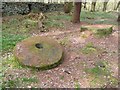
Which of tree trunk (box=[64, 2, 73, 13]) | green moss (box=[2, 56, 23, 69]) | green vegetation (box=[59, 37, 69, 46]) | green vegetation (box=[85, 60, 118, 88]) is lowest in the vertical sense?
green vegetation (box=[85, 60, 118, 88])

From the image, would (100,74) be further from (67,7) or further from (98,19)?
(67,7)

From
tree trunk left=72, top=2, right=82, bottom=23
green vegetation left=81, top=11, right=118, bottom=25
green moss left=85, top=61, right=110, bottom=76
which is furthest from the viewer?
green vegetation left=81, top=11, right=118, bottom=25

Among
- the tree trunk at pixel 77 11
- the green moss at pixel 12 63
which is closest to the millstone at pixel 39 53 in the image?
the green moss at pixel 12 63

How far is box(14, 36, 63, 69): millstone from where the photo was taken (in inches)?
307

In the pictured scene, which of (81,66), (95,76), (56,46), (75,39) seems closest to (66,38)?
(75,39)

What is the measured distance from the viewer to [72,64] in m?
8.14

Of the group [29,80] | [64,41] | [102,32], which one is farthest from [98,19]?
[29,80]

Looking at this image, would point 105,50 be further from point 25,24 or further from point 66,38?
point 25,24

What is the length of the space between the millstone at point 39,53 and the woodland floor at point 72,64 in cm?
23

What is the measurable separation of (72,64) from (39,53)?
49.6 inches

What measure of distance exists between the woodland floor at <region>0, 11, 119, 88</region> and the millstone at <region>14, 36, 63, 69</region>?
23cm

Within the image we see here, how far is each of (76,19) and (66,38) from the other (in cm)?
296

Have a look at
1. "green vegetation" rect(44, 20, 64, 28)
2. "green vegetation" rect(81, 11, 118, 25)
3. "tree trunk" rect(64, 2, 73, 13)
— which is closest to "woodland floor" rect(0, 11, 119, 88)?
"green vegetation" rect(44, 20, 64, 28)

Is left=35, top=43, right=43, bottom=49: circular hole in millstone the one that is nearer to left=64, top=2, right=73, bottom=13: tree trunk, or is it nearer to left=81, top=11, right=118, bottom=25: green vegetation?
left=81, top=11, right=118, bottom=25: green vegetation
